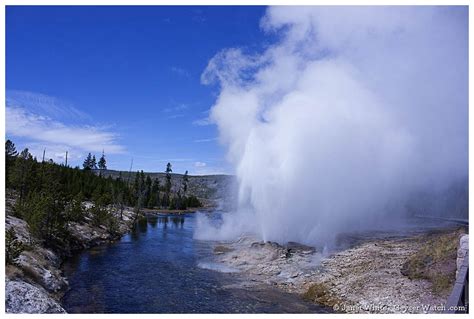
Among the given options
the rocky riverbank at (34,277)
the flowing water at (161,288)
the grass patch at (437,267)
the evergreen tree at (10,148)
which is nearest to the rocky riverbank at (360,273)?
the grass patch at (437,267)

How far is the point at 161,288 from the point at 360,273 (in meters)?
11.2

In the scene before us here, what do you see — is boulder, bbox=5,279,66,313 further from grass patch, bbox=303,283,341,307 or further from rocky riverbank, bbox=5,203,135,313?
grass patch, bbox=303,283,341,307

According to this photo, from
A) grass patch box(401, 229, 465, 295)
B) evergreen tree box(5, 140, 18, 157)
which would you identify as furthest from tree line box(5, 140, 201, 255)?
grass patch box(401, 229, 465, 295)

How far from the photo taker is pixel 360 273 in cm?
2158

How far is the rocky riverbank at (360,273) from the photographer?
16.8m

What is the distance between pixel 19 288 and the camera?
1533 centimetres

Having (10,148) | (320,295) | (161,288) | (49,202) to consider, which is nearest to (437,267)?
(320,295)

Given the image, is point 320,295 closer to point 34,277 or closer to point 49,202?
point 34,277

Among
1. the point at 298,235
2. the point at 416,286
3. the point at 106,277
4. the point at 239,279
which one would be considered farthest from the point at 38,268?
the point at 298,235

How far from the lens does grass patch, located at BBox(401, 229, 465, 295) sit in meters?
17.2

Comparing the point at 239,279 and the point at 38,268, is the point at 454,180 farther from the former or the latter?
the point at 38,268

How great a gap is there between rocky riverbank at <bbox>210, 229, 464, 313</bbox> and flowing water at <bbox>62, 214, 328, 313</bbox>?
1535mm

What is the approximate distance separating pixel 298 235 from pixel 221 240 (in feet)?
28.7

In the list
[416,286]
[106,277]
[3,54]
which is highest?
[3,54]
